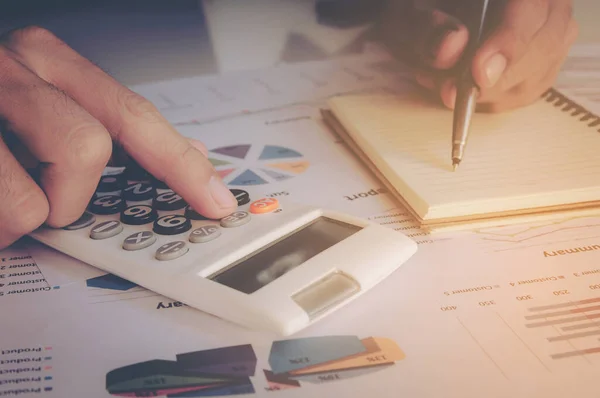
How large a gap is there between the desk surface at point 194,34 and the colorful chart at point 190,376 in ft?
1.72

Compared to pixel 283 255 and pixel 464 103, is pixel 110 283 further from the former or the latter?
pixel 464 103

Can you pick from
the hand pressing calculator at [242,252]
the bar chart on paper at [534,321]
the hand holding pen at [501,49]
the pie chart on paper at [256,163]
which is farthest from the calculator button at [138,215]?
the hand holding pen at [501,49]

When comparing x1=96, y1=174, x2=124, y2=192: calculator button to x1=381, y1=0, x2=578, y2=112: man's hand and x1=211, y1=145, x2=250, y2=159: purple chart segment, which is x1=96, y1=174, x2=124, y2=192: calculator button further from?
x1=381, y1=0, x2=578, y2=112: man's hand

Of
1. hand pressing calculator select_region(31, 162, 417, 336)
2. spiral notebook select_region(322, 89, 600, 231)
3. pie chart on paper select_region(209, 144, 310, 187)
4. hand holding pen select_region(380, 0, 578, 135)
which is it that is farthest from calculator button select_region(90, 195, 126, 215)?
hand holding pen select_region(380, 0, 578, 135)

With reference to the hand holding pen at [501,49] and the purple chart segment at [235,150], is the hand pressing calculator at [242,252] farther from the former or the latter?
the hand holding pen at [501,49]

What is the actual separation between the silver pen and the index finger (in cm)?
20

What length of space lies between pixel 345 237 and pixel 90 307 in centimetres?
16

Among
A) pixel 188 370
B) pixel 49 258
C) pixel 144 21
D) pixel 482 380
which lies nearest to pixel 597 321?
pixel 482 380

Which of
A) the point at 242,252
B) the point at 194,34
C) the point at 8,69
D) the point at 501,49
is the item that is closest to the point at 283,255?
the point at 242,252

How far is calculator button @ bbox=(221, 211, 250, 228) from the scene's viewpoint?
0.40m

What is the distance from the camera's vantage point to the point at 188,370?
300 millimetres

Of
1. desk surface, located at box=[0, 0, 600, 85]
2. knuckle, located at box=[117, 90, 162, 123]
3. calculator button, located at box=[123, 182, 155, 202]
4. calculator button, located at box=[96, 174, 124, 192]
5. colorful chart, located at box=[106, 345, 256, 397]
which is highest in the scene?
desk surface, located at box=[0, 0, 600, 85]

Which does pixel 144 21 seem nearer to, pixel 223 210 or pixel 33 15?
pixel 33 15

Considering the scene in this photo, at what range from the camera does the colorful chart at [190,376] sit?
11.3 inches
